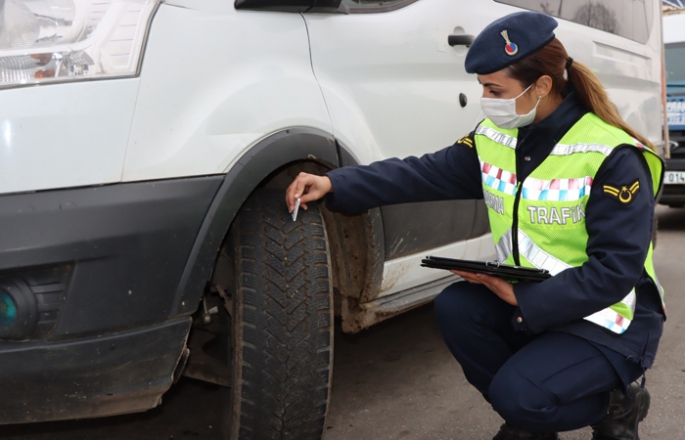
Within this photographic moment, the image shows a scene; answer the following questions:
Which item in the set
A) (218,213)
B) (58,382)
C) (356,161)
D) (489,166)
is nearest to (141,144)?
(218,213)

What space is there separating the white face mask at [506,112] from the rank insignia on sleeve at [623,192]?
11.9 inches

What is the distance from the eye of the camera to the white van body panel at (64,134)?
1.69 m

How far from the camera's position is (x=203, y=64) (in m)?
1.93

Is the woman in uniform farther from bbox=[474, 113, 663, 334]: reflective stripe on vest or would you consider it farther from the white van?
the white van

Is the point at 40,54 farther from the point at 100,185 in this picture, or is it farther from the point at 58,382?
the point at 58,382

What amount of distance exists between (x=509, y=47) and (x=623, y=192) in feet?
1.55

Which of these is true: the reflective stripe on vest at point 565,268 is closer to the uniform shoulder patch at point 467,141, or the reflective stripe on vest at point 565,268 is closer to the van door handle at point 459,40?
the uniform shoulder patch at point 467,141

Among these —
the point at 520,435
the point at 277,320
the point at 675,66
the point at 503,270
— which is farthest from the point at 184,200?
the point at 675,66

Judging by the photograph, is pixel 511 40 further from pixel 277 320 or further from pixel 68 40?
pixel 68 40

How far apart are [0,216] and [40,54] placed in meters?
0.38

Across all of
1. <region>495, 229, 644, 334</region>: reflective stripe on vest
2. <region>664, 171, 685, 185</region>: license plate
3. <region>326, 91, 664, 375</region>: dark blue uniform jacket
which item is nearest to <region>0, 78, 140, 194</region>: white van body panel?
<region>326, 91, 664, 375</region>: dark blue uniform jacket

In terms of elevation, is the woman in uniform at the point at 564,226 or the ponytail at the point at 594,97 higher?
the ponytail at the point at 594,97

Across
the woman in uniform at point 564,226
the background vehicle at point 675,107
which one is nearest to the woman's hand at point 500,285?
the woman in uniform at point 564,226

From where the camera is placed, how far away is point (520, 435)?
7.54ft
